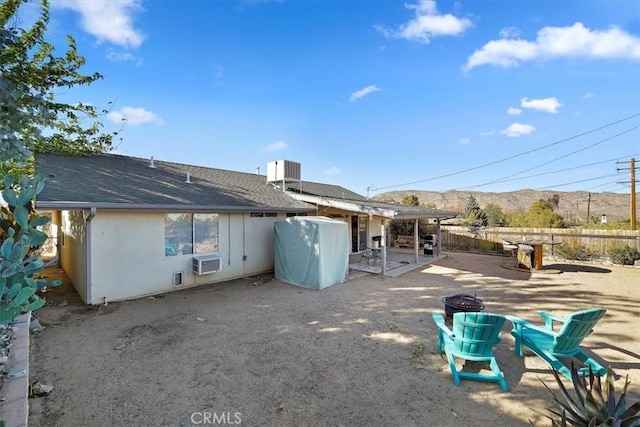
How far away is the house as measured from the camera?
699 centimetres

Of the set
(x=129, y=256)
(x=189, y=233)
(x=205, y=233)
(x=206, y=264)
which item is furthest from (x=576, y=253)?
(x=129, y=256)

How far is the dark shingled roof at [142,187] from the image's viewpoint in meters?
6.80

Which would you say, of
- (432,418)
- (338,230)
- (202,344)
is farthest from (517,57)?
(202,344)

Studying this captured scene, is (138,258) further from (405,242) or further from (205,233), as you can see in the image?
(405,242)

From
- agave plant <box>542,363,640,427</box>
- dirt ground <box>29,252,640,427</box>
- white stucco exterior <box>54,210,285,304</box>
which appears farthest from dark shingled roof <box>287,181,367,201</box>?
agave plant <box>542,363,640,427</box>

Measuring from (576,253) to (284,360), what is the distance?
15107mm

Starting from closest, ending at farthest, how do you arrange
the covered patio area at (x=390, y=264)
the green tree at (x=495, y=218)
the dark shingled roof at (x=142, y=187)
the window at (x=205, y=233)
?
the dark shingled roof at (x=142, y=187) < the window at (x=205, y=233) < the covered patio area at (x=390, y=264) < the green tree at (x=495, y=218)

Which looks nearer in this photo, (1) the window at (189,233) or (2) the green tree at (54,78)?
(1) the window at (189,233)

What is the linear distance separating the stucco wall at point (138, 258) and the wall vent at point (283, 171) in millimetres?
4020

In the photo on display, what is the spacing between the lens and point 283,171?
13078 millimetres

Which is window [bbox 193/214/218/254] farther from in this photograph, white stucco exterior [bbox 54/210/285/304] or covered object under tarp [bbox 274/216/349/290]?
covered object under tarp [bbox 274/216/349/290]

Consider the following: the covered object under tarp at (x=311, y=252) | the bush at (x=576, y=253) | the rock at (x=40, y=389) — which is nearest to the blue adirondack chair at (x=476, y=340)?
the covered object under tarp at (x=311, y=252)

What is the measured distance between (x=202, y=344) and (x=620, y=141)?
28697mm

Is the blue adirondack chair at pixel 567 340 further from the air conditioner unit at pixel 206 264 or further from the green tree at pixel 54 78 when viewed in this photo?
the green tree at pixel 54 78
